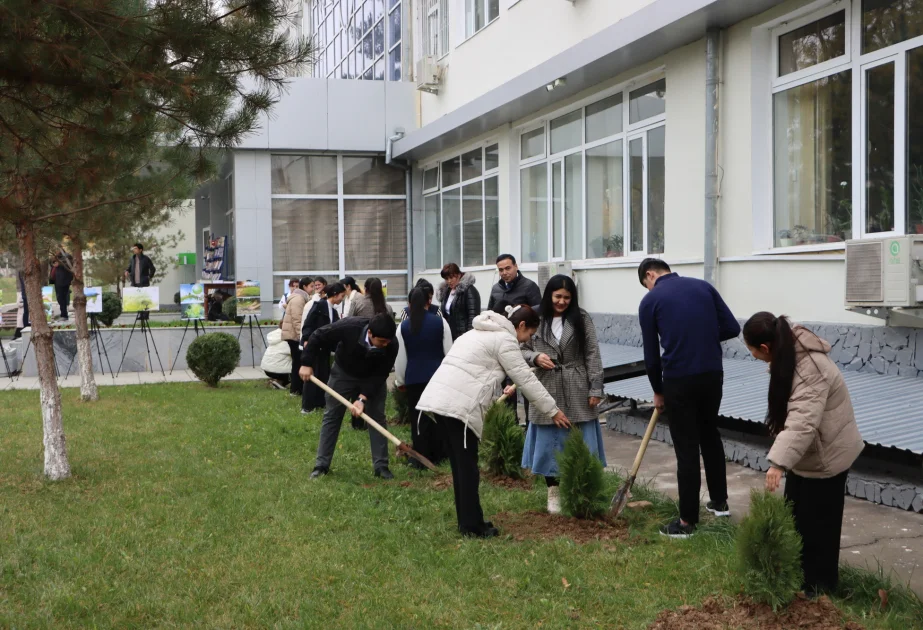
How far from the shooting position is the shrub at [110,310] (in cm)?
2255

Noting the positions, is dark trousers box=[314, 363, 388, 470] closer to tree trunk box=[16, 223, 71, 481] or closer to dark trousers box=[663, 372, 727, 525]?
tree trunk box=[16, 223, 71, 481]

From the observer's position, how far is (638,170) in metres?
13.5

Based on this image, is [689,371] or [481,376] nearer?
[689,371]

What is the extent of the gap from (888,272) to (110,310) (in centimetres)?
1987

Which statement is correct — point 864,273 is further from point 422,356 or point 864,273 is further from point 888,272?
point 422,356

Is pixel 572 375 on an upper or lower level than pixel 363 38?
lower

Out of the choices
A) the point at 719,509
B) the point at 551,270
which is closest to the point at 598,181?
the point at 551,270

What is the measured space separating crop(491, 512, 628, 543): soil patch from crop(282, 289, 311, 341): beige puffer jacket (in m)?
7.71

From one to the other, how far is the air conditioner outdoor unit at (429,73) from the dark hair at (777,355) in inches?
659

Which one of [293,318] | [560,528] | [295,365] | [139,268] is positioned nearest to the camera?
[560,528]

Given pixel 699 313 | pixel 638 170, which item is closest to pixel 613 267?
pixel 638 170

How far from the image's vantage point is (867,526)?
601cm

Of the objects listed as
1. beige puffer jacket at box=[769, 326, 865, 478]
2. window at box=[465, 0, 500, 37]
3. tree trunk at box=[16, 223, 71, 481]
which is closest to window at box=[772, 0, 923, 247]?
beige puffer jacket at box=[769, 326, 865, 478]

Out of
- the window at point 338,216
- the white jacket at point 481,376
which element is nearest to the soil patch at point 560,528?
the white jacket at point 481,376
